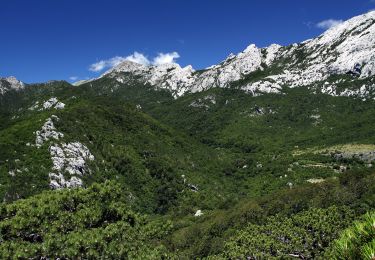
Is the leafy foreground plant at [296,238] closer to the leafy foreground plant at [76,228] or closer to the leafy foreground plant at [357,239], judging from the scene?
the leafy foreground plant at [76,228]

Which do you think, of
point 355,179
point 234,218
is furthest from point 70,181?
point 355,179

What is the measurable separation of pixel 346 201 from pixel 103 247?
8466cm

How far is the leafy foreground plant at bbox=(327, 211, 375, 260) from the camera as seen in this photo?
29.7 ft

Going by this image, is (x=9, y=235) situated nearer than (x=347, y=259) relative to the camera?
No

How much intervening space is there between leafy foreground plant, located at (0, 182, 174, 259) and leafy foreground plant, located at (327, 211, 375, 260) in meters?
15.9

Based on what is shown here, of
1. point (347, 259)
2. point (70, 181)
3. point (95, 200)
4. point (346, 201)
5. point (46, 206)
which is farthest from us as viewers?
point (70, 181)

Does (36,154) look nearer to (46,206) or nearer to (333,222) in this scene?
(333,222)

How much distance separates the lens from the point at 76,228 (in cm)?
2488

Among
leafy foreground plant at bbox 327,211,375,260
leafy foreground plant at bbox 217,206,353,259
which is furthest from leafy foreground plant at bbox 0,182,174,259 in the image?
leafy foreground plant at bbox 217,206,353,259

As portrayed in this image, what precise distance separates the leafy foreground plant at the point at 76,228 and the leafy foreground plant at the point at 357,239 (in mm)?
15947

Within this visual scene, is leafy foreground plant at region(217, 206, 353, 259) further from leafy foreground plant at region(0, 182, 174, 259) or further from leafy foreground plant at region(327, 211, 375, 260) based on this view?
leafy foreground plant at region(327, 211, 375, 260)

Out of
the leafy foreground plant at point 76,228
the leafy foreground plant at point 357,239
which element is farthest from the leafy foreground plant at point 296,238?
the leafy foreground plant at point 357,239

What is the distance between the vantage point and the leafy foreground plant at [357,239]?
904cm

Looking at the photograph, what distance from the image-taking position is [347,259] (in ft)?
30.6
